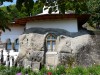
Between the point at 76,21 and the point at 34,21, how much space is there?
2.19 m

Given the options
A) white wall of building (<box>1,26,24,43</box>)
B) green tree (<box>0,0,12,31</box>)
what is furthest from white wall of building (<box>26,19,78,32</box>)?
green tree (<box>0,0,12,31</box>)

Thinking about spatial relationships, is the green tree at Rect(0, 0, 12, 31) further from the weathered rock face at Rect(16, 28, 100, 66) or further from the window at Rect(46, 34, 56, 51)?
the window at Rect(46, 34, 56, 51)

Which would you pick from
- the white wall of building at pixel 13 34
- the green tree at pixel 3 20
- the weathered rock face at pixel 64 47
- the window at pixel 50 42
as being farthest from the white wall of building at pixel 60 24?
the green tree at pixel 3 20

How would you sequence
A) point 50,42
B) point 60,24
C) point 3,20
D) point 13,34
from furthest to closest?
point 13,34
point 60,24
point 50,42
point 3,20

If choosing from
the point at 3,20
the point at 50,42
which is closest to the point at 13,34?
the point at 50,42

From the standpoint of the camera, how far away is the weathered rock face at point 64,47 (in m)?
13.4

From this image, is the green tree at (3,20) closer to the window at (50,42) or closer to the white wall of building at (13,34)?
the window at (50,42)

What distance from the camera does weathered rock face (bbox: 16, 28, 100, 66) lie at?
13.4 meters

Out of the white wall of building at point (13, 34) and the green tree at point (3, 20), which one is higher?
the white wall of building at point (13, 34)

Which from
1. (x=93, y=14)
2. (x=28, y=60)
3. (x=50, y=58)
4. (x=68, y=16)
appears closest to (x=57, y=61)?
(x=50, y=58)

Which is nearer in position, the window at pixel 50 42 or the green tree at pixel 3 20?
the green tree at pixel 3 20

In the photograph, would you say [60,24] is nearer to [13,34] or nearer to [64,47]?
[64,47]

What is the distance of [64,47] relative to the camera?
1360cm

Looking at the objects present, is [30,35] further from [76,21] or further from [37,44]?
[76,21]
